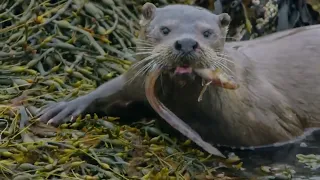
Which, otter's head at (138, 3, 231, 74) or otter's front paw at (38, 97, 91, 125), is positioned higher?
otter's head at (138, 3, 231, 74)

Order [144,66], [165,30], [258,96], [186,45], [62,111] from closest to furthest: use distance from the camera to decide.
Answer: [186,45], [165,30], [144,66], [62,111], [258,96]

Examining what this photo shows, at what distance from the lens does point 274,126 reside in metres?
5.14

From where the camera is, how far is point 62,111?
15.7 feet

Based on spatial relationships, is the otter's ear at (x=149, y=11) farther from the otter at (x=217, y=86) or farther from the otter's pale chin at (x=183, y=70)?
the otter's pale chin at (x=183, y=70)

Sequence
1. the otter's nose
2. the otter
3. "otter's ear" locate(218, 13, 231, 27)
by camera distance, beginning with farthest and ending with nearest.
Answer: "otter's ear" locate(218, 13, 231, 27) < the otter < the otter's nose

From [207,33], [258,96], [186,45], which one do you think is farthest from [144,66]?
[258,96]

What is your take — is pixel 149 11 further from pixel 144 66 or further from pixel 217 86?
pixel 217 86

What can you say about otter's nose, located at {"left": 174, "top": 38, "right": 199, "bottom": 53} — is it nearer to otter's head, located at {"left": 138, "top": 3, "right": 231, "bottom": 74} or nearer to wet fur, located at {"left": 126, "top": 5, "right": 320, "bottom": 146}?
otter's head, located at {"left": 138, "top": 3, "right": 231, "bottom": 74}

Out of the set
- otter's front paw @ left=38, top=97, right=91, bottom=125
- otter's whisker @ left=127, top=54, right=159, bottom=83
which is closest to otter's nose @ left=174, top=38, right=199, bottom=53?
otter's whisker @ left=127, top=54, right=159, bottom=83

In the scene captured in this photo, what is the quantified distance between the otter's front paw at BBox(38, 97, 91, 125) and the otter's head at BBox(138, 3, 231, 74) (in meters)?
0.43

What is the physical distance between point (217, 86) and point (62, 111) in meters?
0.76

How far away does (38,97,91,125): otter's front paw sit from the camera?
4730 mm

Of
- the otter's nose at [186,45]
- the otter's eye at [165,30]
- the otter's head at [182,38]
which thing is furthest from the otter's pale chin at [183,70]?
the otter's eye at [165,30]

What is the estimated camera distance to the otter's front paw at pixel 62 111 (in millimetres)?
4730
